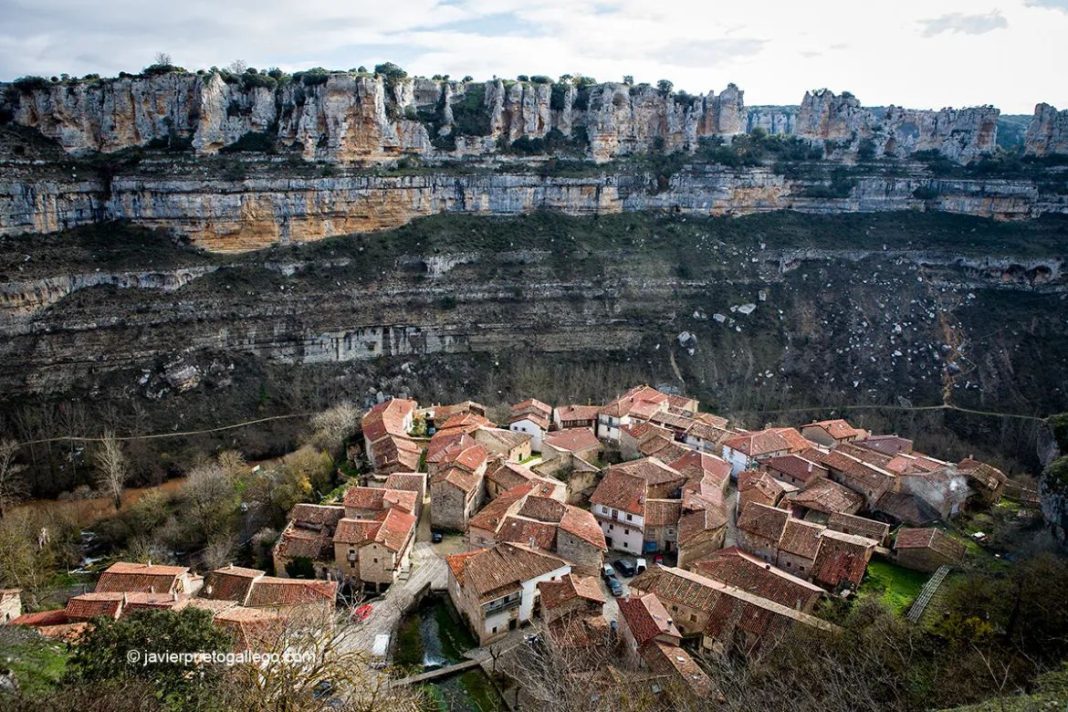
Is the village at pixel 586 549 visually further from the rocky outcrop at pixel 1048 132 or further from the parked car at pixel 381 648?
the rocky outcrop at pixel 1048 132

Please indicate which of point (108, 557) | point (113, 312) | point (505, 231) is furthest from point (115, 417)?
point (505, 231)

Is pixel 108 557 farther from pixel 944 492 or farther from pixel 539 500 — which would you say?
pixel 944 492

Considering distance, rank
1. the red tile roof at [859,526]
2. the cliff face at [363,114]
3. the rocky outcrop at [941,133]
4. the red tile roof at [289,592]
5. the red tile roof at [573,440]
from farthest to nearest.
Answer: the rocky outcrop at [941,133] → the cliff face at [363,114] → the red tile roof at [573,440] → the red tile roof at [859,526] → the red tile roof at [289,592]

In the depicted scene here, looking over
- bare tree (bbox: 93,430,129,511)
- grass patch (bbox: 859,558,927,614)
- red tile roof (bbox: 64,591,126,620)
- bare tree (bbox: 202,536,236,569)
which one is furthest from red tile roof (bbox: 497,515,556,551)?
bare tree (bbox: 93,430,129,511)

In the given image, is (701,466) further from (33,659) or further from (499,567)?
(33,659)

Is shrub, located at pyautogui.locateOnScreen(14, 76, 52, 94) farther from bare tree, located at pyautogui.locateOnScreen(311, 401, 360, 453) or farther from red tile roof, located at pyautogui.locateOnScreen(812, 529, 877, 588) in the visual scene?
red tile roof, located at pyautogui.locateOnScreen(812, 529, 877, 588)

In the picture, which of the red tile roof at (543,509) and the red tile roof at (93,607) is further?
the red tile roof at (543,509)

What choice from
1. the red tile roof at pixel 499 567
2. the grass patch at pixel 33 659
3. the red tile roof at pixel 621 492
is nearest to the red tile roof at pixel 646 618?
the red tile roof at pixel 499 567

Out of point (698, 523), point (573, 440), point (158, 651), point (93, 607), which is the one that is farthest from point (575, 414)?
point (158, 651)
